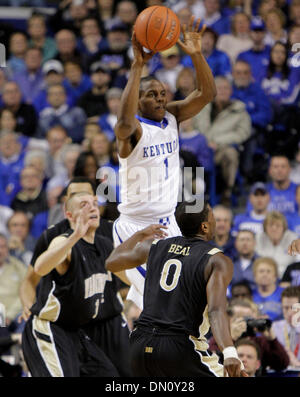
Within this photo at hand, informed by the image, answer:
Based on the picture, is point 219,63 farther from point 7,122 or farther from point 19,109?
point 7,122

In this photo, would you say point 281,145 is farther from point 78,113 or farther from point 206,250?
point 206,250

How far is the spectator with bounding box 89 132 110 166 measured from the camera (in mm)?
9594

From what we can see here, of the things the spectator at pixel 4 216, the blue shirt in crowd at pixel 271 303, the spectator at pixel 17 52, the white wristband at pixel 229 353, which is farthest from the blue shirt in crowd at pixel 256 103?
the white wristband at pixel 229 353

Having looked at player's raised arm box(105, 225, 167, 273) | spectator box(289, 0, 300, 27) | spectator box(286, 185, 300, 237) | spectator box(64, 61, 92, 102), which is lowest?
player's raised arm box(105, 225, 167, 273)

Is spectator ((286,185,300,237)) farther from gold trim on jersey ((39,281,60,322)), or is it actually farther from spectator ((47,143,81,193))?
gold trim on jersey ((39,281,60,322))

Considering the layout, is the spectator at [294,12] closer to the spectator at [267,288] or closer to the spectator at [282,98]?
the spectator at [282,98]

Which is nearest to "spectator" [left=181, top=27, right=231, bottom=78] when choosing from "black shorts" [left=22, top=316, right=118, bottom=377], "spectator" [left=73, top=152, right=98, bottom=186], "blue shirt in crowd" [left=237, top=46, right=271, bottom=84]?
"blue shirt in crowd" [left=237, top=46, right=271, bottom=84]

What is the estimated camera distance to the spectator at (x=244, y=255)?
327 inches

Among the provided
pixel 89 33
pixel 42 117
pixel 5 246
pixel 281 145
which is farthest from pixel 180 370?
pixel 89 33

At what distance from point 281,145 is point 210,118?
0.91 m

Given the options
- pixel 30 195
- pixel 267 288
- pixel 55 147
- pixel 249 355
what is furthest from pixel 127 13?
pixel 249 355

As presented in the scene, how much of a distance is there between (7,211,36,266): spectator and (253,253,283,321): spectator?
2.64 meters

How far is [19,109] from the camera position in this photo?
36.8 ft

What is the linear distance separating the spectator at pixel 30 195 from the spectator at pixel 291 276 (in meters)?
3.11
